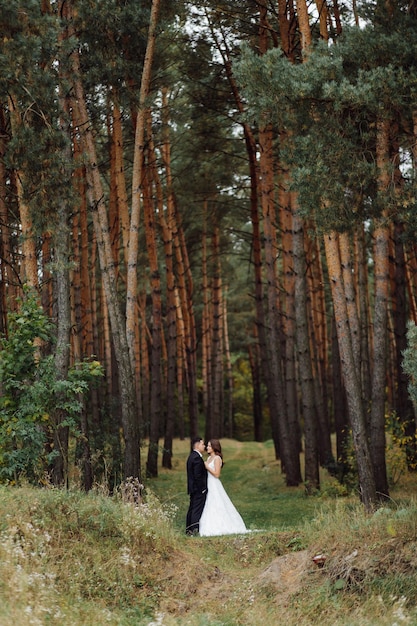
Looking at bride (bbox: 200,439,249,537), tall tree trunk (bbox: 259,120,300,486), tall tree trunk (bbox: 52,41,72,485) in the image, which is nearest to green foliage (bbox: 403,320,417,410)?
bride (bbox: 200,439,249,537)

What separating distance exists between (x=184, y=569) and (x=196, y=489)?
116 inches

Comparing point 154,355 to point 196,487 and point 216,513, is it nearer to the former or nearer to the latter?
point 196,487

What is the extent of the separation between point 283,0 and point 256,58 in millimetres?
6513

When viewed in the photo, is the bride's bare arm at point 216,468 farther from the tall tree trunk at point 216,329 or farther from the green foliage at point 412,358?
the tall tree trunk at point 216,329

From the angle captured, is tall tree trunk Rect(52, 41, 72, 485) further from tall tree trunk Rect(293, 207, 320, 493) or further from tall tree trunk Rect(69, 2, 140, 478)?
tall tree trunk Rect(293, 207, 320, 493)

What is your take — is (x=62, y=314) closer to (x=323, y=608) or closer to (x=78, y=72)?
(x=78, y=72)

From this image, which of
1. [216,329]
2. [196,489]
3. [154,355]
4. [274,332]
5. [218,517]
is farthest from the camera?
[216,329]

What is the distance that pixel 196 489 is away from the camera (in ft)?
39.0

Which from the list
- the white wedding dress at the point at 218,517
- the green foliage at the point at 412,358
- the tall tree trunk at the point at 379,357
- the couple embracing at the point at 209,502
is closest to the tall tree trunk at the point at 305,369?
the tall tree trunk at the point at 379,357

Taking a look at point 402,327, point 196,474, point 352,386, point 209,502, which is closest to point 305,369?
point 402,327

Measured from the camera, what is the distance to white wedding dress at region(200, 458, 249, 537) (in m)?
11.4

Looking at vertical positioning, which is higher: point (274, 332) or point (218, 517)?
point (274, 332)

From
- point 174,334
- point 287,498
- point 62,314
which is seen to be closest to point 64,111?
point 62,314

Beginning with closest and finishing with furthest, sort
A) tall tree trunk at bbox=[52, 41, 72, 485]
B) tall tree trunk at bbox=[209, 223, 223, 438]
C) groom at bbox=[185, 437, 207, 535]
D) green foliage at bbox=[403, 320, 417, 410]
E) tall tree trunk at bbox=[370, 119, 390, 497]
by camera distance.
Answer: green foliage at bbox=[403, 320, 417, 410], groom at bbox=[185, 437, 207, 535], tall tree trunk at bbox=[52, 41, 72, 485], tall tree trunk at bbox=[370, 119, 390, 497], tall tree trunk at bbox=[209, 223, 223, 438]
